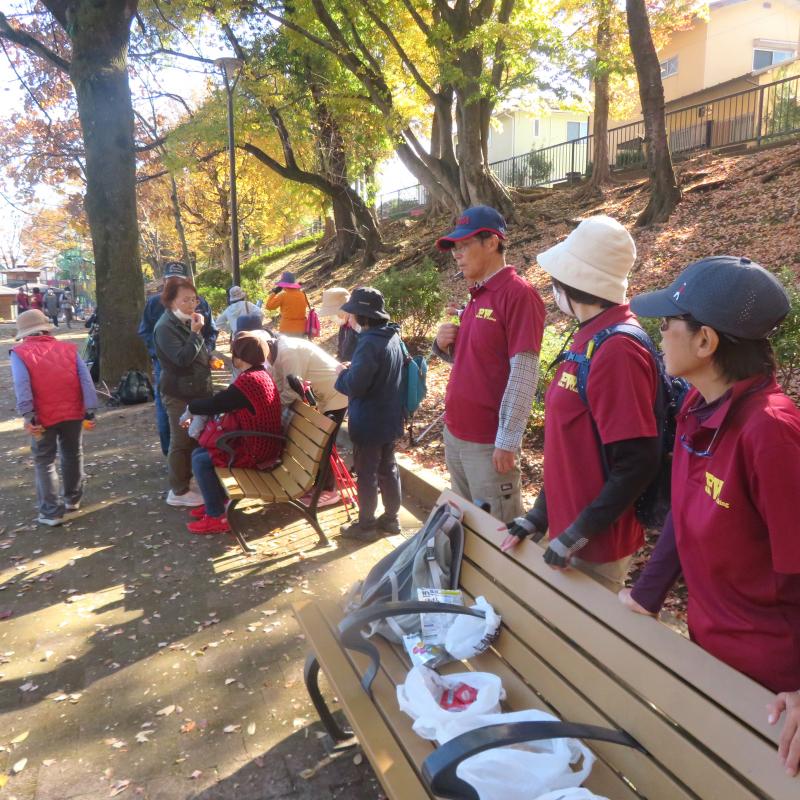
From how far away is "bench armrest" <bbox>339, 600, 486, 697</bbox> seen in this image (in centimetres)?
230

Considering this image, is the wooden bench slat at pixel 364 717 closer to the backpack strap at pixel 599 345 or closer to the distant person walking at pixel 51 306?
the backpack strap at pixel 599 345

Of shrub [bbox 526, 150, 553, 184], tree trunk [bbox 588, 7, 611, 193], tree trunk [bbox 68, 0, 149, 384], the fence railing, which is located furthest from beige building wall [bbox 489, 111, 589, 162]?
tree trunk [bbox 68, 0, 149, 384]

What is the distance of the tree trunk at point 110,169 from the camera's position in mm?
9562

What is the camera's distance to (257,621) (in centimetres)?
375

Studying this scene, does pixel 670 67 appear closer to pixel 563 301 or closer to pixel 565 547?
pixel 563 301

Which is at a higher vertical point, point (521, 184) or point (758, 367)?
point (521, 184)

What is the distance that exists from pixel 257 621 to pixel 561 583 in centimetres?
214

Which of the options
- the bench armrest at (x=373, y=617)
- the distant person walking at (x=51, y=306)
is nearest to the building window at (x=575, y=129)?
the distant person walking at (x=51, y=306)

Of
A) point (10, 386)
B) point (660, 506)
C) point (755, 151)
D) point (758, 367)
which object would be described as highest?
point (755, 151)

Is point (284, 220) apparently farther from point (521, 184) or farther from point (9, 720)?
point (9, 720)

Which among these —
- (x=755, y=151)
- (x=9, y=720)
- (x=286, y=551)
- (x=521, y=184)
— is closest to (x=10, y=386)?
(x=286, y=551)

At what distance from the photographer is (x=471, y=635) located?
2459 mm

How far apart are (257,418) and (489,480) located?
Answer: 2157mm

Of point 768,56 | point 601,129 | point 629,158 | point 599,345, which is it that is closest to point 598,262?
point 599,345
